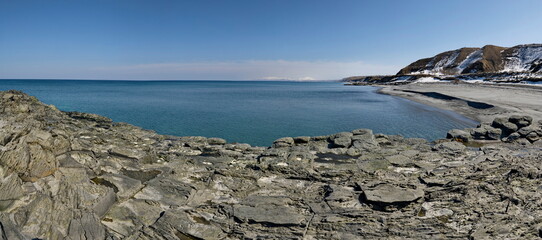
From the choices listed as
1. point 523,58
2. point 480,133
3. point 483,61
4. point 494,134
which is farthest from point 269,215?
point 523,58

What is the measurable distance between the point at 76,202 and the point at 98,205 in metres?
0.56

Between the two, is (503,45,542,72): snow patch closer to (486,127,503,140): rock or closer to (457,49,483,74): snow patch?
(457,49,483,74): snow patch

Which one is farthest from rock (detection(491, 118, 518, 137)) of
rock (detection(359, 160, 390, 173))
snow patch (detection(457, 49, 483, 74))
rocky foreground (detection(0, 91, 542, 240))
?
snow patch (detection(457, 49, 483, 74))

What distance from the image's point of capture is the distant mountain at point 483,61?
13452 cm

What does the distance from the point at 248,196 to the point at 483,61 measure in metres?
169

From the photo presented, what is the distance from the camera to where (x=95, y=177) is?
9.02 metres

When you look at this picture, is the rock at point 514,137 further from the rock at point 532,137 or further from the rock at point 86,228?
the rock at point 86,228

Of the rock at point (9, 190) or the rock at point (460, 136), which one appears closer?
the rock at point (9, 190)

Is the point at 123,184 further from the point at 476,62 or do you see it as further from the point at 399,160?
the point at 476,62

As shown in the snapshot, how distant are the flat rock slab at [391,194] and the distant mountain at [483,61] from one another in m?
155

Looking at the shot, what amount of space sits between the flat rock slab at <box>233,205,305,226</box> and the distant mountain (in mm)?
158350

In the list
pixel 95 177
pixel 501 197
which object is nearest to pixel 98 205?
pixel 95 177

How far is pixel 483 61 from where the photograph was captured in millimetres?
136375

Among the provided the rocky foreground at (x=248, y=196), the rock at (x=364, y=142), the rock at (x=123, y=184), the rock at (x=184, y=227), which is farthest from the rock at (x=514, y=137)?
the rock at (x=123, y=184)
